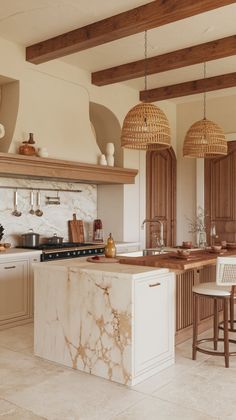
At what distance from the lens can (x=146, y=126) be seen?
393cm

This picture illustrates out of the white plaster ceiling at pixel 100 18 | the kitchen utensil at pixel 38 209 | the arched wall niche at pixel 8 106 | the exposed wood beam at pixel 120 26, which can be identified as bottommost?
the kitchen utensil at pixel 38 209

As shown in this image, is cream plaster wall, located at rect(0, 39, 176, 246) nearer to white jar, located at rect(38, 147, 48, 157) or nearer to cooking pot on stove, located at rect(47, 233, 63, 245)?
white jar, located at rect(38, 147, 48, 157)

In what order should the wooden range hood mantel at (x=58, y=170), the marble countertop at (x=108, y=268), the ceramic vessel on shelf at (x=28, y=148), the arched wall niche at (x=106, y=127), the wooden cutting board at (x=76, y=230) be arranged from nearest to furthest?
the marble countertop at (x=108, y=268) < the wooden range hood mantel at (x=58, y=170) < the ceramic vessel on shelf at (x=28, y=148) < the wooden cutting board at (x=76, y=230) < the arched wall niche at (x=106, y=127)

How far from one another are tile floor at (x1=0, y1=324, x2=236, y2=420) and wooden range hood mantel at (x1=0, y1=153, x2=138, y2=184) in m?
2.13

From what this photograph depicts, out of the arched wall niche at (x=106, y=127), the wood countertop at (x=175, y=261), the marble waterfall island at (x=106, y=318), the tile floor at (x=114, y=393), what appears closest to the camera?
the tile floor at (x=114, y=393)

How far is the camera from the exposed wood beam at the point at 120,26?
149 inches

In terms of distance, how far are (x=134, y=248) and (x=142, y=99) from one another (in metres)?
2.42

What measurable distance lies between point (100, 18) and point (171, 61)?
1298 millimetres

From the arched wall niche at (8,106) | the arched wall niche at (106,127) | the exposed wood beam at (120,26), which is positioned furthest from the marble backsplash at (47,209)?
the exposed wood beam at (120,26)

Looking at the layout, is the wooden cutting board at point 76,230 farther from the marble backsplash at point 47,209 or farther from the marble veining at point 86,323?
the marble veining at point 86,323

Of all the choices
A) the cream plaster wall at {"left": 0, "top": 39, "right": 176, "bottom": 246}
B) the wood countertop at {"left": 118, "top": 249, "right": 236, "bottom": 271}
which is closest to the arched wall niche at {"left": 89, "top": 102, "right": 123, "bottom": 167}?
the cream plaster wall at {"left": 0, "top": 39, "right": 176, "bottom": 246}

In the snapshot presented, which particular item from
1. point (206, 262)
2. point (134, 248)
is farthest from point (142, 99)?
point (206, 262)

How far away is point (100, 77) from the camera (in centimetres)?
605

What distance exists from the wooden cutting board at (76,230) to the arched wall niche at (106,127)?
3.69 ft
